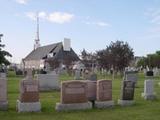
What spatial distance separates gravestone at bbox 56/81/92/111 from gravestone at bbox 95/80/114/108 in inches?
24.5

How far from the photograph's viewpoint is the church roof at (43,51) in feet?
392

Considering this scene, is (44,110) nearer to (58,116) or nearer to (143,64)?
(58,116)

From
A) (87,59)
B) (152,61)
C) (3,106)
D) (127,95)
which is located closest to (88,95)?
(127,95)

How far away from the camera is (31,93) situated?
14.6 meters

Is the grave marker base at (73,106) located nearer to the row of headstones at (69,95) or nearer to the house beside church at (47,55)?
the row of headstones at (69,95)

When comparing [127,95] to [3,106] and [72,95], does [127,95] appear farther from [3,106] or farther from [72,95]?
[3,106]

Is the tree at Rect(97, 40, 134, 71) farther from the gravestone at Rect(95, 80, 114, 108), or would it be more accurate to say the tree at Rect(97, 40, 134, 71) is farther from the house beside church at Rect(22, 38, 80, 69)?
the gravestone at Rect(95, 80, 114, 108)

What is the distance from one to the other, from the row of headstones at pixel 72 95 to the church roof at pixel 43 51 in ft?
330

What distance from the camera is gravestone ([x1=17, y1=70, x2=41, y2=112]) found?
47.1 ft

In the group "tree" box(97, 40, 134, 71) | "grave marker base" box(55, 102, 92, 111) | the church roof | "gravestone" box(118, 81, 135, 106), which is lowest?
"grave marker base" box(55, 102, 92, 111)

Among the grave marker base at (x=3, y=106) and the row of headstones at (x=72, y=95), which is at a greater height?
the row of headstones at (x=72, y=95)

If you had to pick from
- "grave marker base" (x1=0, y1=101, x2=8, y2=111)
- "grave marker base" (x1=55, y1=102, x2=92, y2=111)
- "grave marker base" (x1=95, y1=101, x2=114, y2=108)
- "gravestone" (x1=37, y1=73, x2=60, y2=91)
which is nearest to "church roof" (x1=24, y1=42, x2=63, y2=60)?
"gravestone" (x1=37, y1=73, x2=60, y2=91)

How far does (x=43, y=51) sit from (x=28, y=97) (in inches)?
4521

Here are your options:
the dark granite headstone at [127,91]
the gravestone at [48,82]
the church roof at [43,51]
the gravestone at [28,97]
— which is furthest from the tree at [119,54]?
the church roof at [43,51]
